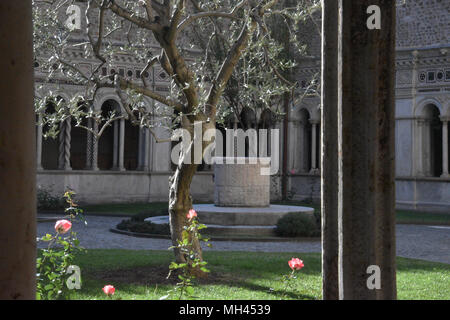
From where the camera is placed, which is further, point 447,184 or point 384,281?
point 447,184

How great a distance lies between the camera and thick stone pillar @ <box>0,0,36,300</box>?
209 cm

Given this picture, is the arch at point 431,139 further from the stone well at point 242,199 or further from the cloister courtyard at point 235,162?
the stone well at point 242,199

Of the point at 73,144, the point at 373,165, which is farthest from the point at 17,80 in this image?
the point at 73,144

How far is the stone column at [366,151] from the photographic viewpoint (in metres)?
2.68

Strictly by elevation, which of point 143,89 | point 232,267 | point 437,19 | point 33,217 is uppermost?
point 437,19

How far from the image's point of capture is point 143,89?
7945mm

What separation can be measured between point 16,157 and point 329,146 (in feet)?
7.68

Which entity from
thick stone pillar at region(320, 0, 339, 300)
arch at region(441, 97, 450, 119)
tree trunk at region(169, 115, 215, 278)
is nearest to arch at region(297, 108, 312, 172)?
arch at region(441, 97, 450, 119)

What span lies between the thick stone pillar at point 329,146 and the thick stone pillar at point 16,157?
2.15 m

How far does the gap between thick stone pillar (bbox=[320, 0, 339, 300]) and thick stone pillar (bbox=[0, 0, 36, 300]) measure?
2155 mm

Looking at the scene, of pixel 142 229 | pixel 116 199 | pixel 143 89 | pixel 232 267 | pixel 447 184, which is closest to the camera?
pixel 143 89

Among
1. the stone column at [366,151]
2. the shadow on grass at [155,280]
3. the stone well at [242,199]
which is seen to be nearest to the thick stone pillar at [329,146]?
the stone column at [366,151]
